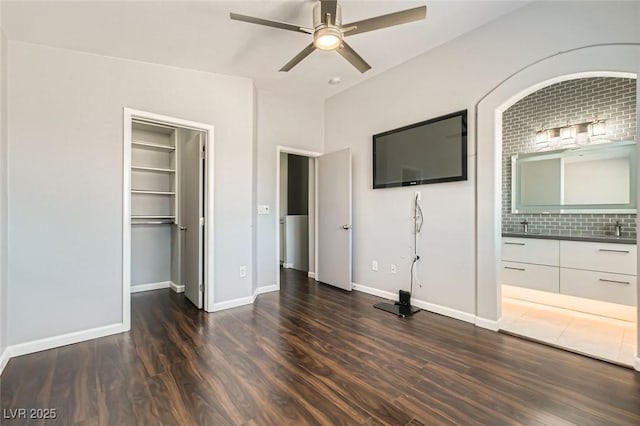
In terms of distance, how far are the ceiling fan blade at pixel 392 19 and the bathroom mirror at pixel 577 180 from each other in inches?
119

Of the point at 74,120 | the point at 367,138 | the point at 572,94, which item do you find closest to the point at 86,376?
the point at 74,120

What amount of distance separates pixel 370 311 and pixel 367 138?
7.51ft

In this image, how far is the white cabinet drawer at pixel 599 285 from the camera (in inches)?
112

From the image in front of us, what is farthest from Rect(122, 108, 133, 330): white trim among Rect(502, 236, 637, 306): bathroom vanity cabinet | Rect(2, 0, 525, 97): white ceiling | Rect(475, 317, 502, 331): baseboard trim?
Rect(502, 236, 637, 306): bathroom vanity cabinet

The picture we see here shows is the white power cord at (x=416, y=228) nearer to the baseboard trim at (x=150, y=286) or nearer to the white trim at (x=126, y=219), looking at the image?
the white trim at (x=126, y=219)

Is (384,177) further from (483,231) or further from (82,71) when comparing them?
(82,71)

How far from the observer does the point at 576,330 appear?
8.89 ft

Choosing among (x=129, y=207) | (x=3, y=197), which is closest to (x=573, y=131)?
(x=129, y=207)

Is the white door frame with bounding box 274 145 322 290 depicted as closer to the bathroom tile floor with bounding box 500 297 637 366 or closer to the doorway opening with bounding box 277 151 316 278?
the doorway opening with bounding box 277 151 316 278

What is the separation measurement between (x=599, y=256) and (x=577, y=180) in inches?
41.2

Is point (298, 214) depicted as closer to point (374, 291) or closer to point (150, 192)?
point (374, 291)

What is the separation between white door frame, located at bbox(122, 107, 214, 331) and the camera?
9.30 feet

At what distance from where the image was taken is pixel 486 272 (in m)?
2.77

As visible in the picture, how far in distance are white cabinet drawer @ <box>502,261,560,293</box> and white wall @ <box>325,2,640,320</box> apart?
126cm
